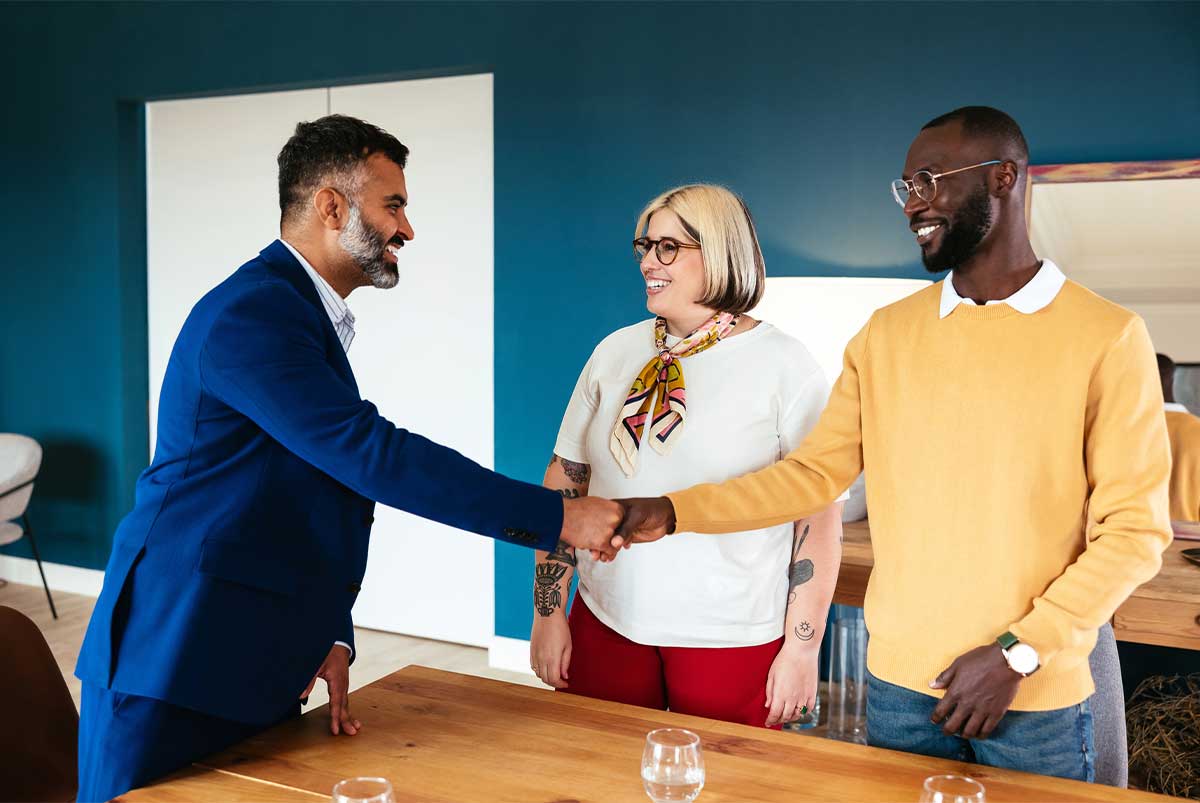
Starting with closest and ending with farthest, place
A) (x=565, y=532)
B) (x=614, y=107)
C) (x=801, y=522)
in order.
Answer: (x=565, y=532), (x=801, y=522), (x=614, y=107)

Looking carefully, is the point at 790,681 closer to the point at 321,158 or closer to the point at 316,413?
the point at 316,413

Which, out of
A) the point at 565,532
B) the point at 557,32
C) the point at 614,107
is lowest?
the point at 565,532

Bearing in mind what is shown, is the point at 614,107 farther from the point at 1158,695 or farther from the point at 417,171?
the point at 1158,695

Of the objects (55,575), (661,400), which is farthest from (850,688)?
(55,575)

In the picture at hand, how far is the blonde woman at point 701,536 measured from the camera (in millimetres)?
1971

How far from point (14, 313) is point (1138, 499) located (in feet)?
18.7

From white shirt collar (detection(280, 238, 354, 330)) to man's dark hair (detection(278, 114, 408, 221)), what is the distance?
3.7 inches

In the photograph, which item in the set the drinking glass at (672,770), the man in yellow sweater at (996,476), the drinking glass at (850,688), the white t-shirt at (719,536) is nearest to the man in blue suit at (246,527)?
the white t-shirt at (719,536)

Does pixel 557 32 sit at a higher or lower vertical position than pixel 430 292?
higher

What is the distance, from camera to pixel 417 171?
4547mm

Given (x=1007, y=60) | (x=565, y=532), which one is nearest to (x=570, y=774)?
(x=565, y=532)

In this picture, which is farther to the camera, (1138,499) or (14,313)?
(14,313)

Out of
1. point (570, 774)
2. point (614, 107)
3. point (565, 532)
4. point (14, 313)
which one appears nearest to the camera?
point (570, 774)

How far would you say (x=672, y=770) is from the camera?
1.23 metres
